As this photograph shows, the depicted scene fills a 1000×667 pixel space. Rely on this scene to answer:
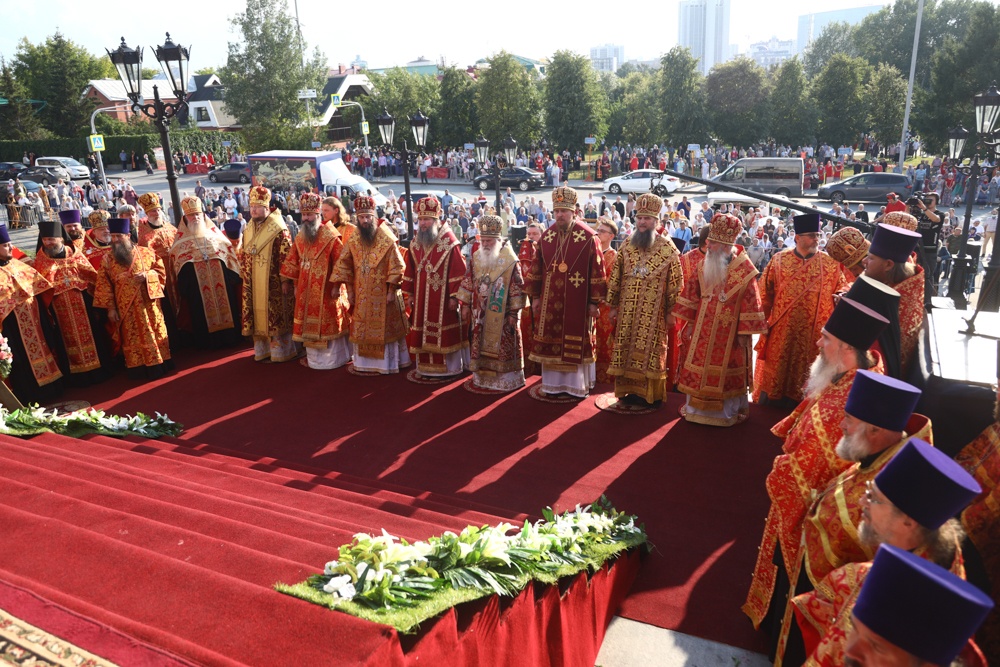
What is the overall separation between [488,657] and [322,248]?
6.49 meters

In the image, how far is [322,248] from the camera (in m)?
8.59

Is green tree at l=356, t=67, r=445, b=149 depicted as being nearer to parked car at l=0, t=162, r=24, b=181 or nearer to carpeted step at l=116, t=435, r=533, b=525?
parked car at l=0, t=162, r=24, b=181

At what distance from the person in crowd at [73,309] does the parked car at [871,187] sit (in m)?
27.8

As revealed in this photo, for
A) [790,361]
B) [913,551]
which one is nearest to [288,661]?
[913,551]

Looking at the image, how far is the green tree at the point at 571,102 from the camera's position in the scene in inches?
1501

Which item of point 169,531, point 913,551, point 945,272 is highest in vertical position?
point 913,551

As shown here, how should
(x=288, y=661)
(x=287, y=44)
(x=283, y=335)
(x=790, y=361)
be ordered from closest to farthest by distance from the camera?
1. (x=288, y=661)
2. (x=790, y=361)
3. (x=283, y=335)
4. (x=287, y=44)

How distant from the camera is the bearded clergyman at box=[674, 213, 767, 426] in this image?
6.59 m

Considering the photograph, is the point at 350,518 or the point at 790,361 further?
the point at 790,361

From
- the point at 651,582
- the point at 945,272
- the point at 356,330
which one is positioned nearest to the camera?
the point at 651,582

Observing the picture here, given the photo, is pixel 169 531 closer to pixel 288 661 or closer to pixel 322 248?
pixel 288 661

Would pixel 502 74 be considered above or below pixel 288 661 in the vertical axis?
above

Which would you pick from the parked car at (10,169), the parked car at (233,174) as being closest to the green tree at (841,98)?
the parked car at (233,174)

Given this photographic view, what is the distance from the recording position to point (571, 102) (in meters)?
38.9
